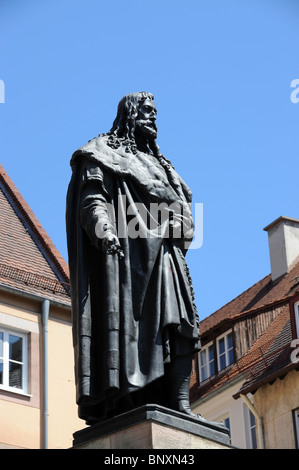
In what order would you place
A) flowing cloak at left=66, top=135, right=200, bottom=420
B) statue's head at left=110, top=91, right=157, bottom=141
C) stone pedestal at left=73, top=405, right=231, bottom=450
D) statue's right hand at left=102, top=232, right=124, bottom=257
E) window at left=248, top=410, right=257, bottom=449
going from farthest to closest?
window at left=248, top=410, right=257, bottom=449
statue's head at left=110, top=91, right=157, bottom=141
statue's right hand at left=102, top=232, right=124, bottom=257
flowing cloak at left=66, top=135, right=200, bottom=420
stone pedestal at left=73, top=405, right=231, bottom=450

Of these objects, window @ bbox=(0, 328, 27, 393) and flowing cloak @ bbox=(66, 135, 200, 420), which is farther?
window @ bbox=(0, 328, 27, 393)

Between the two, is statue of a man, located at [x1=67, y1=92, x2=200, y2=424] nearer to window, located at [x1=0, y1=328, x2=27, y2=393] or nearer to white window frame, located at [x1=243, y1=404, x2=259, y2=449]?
window, located at [x1=0, y1=328, x2=27, y2=393]

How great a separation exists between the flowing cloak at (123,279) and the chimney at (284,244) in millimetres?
28811

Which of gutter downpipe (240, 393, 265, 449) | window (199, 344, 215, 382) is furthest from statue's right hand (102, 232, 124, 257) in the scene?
window (199, 344, 215, 382)

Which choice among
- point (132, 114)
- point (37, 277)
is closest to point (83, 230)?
point (132, 114)

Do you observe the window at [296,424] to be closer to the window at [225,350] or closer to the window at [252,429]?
the window at [252,429]

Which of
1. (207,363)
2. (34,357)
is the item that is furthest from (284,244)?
(34,357)

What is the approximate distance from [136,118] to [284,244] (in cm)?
2873

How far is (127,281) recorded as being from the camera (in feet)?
31.8

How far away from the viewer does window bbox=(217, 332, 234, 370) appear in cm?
3447

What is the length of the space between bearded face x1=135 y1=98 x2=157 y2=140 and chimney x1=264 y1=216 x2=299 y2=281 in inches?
1120

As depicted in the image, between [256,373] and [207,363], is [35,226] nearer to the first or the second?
[207,363]

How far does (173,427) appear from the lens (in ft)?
29.3
